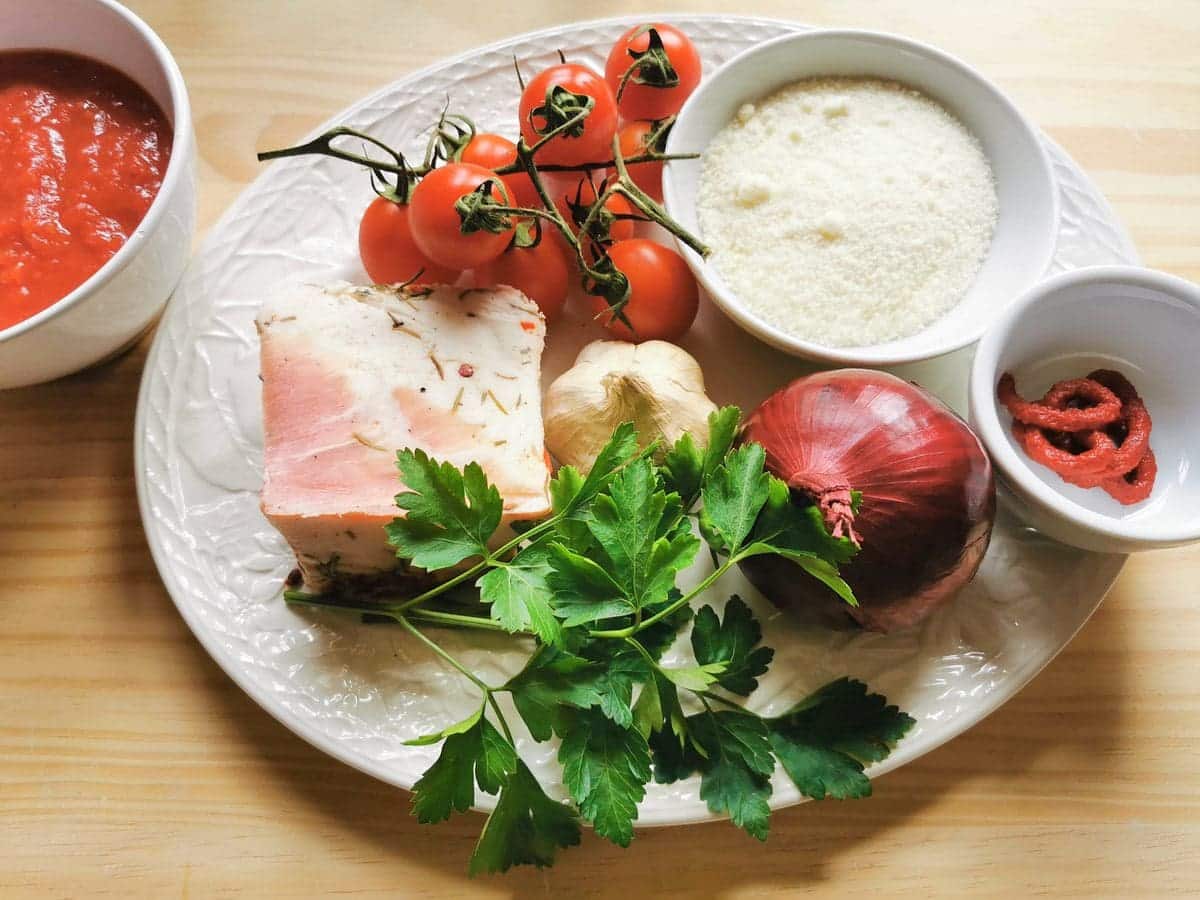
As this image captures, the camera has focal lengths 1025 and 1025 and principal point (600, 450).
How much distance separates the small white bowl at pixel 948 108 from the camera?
49.3 inches

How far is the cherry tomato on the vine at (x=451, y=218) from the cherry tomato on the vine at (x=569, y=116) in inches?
4.2

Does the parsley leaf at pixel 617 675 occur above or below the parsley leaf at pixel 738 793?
above

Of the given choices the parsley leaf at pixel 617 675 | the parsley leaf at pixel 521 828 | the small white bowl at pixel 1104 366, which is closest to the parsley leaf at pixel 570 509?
the parsley leaf at pixel 617 675

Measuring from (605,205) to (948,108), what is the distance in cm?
49

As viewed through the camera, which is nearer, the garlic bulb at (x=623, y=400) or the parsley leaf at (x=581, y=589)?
the parsley leaf at (x=581, y=589)

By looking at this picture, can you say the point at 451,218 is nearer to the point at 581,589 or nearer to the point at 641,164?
the point at 641,164

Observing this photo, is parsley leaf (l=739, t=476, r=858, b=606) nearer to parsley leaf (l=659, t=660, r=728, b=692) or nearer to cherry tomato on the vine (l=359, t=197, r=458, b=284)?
parsley leaf (l=659, t=660, r=728, b=692)

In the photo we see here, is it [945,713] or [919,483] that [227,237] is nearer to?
[919,483]

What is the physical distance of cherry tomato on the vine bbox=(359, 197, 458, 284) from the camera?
1.26 m

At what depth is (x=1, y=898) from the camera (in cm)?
115

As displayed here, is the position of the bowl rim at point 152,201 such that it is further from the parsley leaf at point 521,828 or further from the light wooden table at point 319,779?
the parsley leaf at point 521,828

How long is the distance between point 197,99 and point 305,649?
0.86 meters

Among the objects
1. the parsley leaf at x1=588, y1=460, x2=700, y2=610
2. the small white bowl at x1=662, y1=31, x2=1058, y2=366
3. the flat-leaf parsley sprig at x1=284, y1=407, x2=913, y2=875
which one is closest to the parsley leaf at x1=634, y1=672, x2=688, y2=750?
the flat-leaf parsley sprig at x1=284, y1=407, x2=913, y2=875

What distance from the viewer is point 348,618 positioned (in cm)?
120
